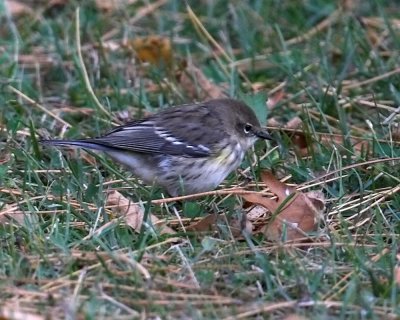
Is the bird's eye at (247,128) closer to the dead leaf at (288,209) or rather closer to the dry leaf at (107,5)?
the dead leaf at (288,209)

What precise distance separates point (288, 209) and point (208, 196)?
0.57 meters

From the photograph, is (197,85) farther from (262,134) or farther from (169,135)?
(169,135)

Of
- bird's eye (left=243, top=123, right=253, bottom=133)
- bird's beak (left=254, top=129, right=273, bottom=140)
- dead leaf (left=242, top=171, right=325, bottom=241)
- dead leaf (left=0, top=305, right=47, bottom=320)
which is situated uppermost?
dead leaf (left=0, top=305, right=47, bottom=320)

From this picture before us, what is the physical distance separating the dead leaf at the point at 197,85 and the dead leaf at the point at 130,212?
5.92ft

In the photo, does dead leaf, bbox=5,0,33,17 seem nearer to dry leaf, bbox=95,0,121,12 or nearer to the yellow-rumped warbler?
dry leaf, bbox=95,0,121,12

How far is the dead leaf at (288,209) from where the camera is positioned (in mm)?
4613

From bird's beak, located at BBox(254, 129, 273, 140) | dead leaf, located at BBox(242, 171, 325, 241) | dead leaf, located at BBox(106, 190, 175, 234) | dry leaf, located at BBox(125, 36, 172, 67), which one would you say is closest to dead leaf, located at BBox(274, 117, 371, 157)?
bird's beak, located at BBox(254, 129, 273, 140)

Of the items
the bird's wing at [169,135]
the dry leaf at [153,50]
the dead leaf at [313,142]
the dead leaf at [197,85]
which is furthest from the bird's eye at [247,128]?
the dry leaf at [153,50]

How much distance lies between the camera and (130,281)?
409 cm

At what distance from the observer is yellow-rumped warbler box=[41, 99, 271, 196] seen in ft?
17.3

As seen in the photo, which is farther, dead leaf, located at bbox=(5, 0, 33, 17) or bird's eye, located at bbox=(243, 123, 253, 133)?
dead leaf, located at bbox=(5, 0, 33, 17)

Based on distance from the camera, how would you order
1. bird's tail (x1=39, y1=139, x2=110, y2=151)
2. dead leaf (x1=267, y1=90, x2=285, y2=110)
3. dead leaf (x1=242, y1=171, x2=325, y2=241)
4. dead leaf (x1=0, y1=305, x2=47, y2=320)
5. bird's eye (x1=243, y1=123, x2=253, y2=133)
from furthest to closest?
dead leaf (x1=267, y1=90, x2=285, y2=110) < bird's eye (x1=243, y1=123, x2=253, y2=133) < bird's tail (x1=39, y1=139, x2=110, y2=151) < dead leaf (x1=242, y1=171, x2=325, y2=241) < dead leaf (x1=0, y1=305, x2=47, y2=320)

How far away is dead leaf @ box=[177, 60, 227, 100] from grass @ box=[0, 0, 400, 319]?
0.14 ft

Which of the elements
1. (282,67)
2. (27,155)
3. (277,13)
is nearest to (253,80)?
(282,67)
